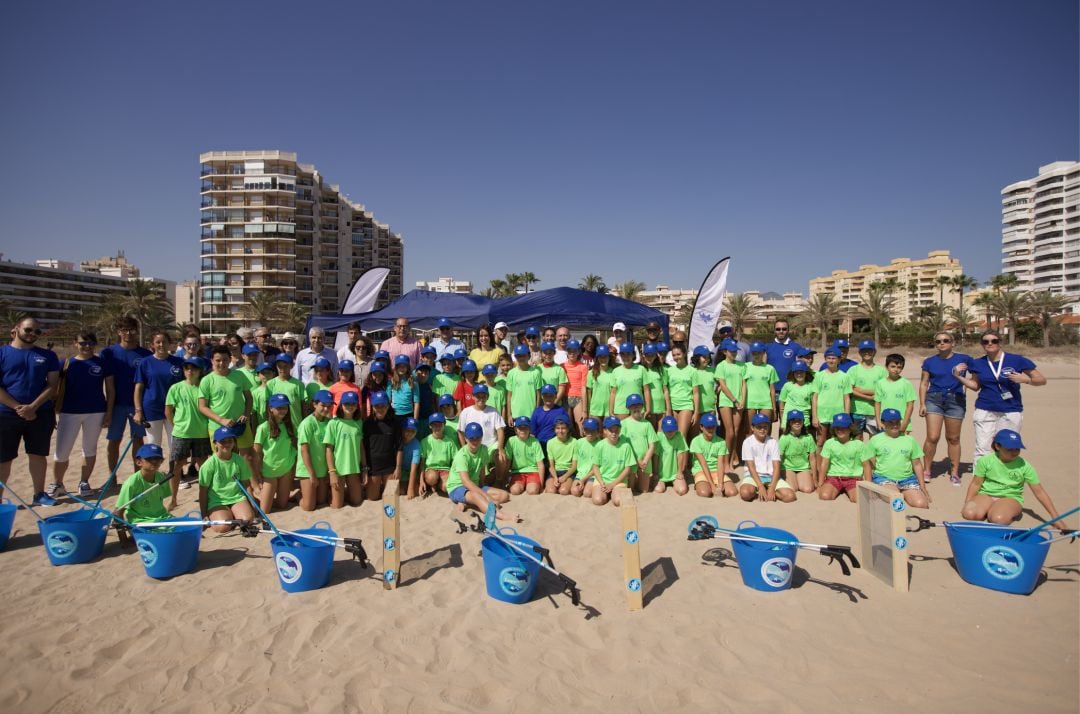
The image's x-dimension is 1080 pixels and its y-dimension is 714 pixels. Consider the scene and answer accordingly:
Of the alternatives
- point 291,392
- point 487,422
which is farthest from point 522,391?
point 291,392

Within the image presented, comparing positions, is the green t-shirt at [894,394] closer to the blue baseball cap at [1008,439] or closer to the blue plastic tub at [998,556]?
the blue baseball cap at [1008,439]

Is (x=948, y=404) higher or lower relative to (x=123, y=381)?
lower

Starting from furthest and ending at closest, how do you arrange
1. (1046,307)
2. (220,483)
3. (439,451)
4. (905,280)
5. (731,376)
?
(905,280) < (1046,307) < (731,376) < (439,451) < (220,483)

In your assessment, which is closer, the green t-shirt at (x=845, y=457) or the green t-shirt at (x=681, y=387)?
the green t-shirt at (x=845, y=457)

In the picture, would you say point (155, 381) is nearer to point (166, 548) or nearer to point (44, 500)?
point (44, 500)

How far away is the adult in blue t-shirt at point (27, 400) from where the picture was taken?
5.76m

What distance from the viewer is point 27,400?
5.93 metres

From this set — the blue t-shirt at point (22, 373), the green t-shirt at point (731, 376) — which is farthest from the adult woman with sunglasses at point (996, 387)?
the blue t-shirt at point (22, 373)

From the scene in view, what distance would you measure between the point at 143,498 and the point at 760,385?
674 centimetres

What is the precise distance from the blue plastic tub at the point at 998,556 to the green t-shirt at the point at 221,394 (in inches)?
269

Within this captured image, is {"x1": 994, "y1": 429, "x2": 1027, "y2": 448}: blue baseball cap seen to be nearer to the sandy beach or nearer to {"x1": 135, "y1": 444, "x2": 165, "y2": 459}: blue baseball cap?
the sandy beach

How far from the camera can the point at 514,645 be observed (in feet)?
11.3

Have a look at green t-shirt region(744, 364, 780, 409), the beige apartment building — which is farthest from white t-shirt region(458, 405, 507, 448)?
the beige apartment building

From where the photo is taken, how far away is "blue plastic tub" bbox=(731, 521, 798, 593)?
13.2ft
